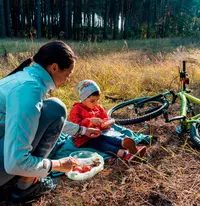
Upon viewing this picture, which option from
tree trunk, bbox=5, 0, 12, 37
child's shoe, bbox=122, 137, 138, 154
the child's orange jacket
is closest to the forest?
tree trunk, bbox=5, 0, 12, 37

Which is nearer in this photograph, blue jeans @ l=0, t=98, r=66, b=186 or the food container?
blue jeans @ l=0, t=98, r=66, b=186

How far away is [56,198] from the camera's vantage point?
1.93 m

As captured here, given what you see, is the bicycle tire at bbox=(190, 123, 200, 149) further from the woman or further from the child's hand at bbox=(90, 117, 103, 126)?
the woman

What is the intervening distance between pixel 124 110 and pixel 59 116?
2405mm

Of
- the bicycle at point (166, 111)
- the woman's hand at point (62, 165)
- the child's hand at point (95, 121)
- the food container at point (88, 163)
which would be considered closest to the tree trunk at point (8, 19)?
the bicycle at point (166, 111)

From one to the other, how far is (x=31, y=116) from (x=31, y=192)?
2.52ft

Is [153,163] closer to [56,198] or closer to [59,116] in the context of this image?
[56,198]

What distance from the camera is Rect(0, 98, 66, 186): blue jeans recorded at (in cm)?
165

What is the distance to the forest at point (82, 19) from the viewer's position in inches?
847

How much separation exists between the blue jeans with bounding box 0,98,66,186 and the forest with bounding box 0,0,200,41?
18.7 meters

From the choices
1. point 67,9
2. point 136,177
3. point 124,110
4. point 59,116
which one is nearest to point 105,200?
point 136,177

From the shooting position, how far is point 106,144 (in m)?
2.67

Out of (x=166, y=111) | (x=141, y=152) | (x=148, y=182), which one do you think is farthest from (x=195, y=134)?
(x=148, y=182)

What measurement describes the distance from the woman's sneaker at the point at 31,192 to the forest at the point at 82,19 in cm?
1860
